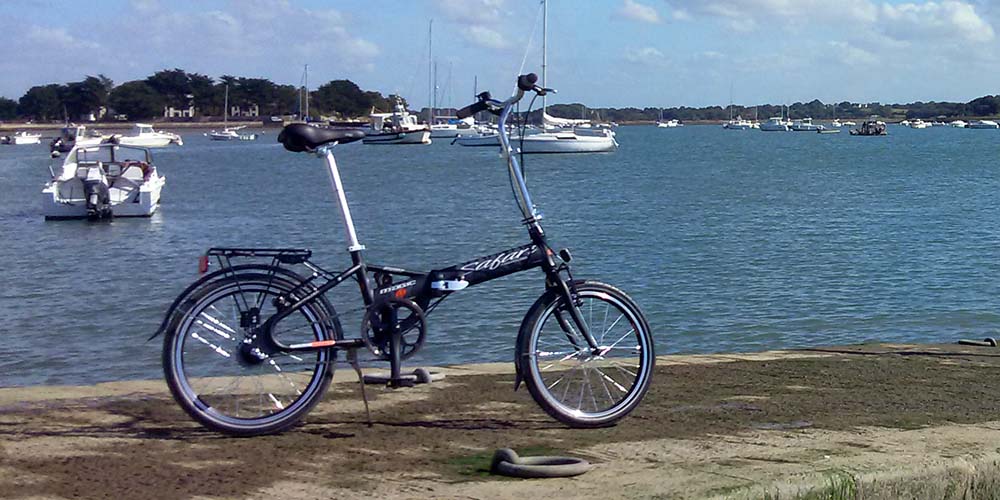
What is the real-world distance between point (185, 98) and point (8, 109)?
105 feet

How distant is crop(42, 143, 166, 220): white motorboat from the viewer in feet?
123

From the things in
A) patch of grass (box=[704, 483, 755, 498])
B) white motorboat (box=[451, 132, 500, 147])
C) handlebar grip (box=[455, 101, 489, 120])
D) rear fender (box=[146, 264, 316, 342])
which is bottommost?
white motorboat (box=[451, 132, 500, 147])

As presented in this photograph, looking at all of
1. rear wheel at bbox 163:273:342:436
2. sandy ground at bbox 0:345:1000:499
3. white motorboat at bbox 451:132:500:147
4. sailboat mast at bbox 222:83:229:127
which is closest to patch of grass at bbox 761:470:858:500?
sandy ground at bbox 0:345:1000:499

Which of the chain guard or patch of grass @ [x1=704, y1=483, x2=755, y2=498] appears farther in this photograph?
the chain guard

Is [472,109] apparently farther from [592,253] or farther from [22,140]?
[22,140]

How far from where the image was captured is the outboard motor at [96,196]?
37.0 meters

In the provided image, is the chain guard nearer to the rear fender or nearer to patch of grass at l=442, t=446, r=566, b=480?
the rear fender

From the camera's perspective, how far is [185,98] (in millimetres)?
175000

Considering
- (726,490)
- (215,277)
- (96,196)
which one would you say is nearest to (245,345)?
(215,277)

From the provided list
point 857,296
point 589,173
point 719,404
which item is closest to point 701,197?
point 589,173

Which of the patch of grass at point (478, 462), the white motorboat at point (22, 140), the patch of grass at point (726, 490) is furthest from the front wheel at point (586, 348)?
the white motorboat at point (22, 140)

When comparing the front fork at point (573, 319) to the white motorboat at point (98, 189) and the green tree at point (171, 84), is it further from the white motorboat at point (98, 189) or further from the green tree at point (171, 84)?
the green tree at point (171, 84)

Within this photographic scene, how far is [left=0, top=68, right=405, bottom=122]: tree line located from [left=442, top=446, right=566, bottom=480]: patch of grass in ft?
517

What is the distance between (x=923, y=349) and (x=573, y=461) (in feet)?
16.2
